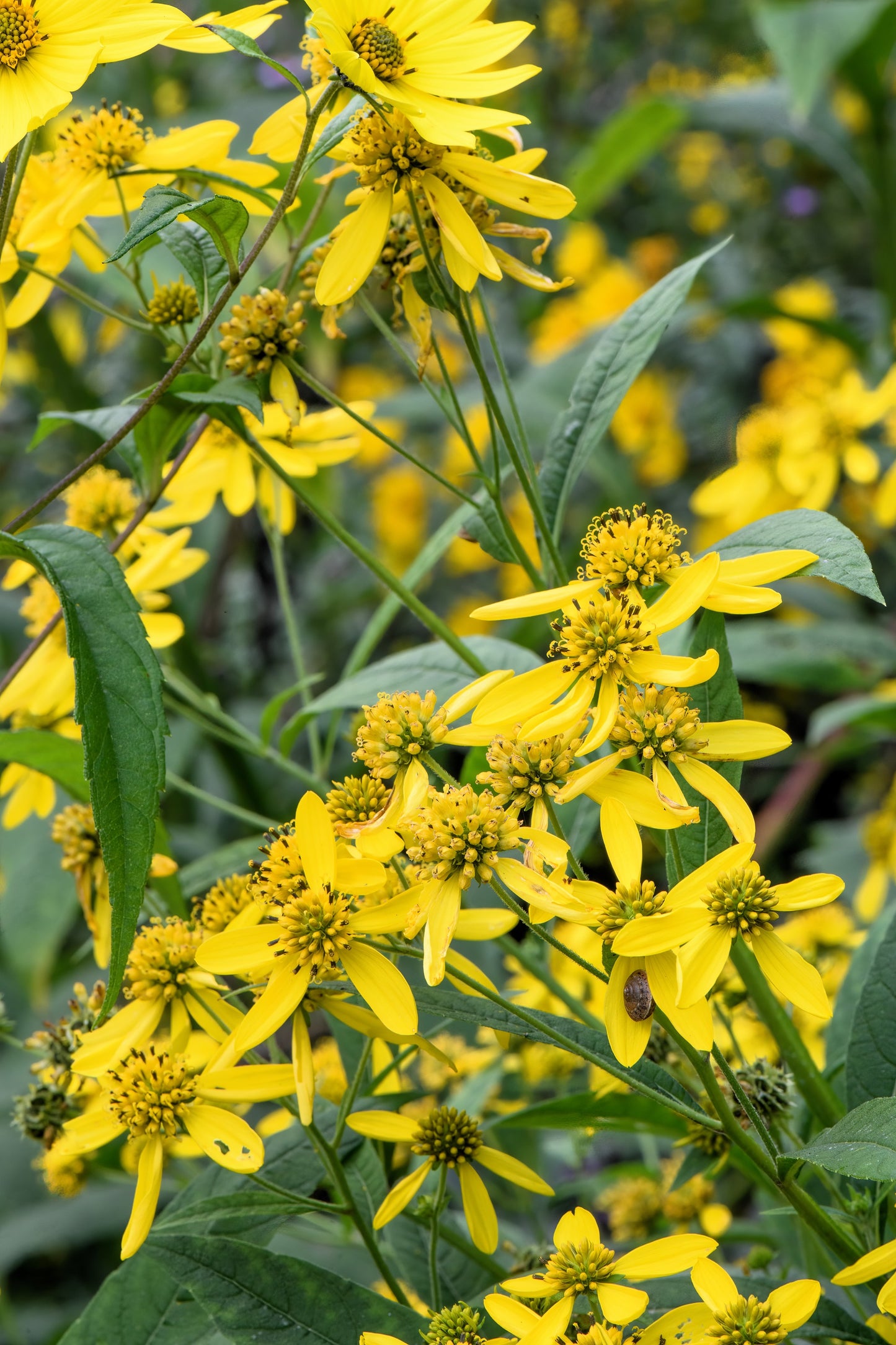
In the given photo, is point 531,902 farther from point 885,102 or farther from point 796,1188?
point 885,102

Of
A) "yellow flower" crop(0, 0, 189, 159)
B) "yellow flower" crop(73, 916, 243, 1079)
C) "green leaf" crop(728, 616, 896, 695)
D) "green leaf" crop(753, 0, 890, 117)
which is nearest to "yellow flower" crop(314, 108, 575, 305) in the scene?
"yellow flower" crop(0, 0, 189, 159)

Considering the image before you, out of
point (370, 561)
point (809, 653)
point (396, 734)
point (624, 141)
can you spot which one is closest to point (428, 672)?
point (370, 561)

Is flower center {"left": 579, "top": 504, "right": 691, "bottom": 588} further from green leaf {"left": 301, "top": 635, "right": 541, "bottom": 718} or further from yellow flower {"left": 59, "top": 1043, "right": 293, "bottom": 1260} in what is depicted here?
yellow flower {"left": 59, "top": 1043, "right": 293, "bottom": 1260}

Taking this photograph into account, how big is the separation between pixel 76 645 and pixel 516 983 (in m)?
0.58

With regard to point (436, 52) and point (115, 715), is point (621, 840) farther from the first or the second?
point (436, 52)

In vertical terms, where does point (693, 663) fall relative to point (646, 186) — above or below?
below

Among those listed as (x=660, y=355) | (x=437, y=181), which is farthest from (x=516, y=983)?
(x=660, y=355)

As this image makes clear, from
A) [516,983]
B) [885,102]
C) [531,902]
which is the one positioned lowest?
[516,983]

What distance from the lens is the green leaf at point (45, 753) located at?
2.34 ft

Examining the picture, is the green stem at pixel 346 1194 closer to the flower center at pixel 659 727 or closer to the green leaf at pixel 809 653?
the flower center at pixel 659 727

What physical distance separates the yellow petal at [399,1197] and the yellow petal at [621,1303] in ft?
0.40

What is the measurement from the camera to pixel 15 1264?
158cm

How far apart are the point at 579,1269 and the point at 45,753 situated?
39 cm

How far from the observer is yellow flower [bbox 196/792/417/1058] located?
538 mm
